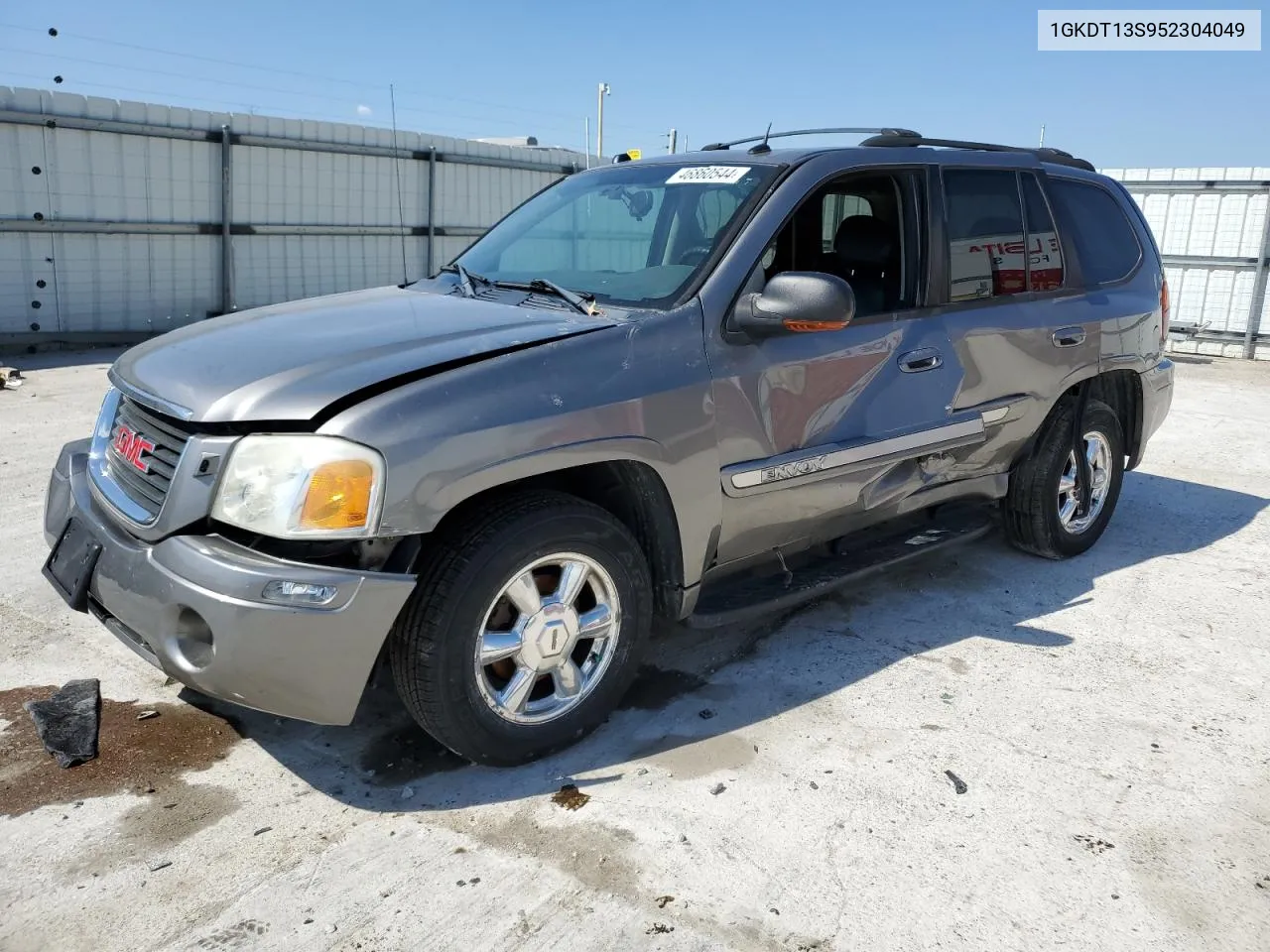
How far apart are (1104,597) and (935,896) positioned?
8.45 ft

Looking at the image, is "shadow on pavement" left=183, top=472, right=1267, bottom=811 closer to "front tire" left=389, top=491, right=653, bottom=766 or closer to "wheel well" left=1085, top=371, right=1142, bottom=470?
"front tire" left=389, top=491, right=653, bottom=766

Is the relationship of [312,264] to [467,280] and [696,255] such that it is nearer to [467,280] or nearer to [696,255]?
[467,280]

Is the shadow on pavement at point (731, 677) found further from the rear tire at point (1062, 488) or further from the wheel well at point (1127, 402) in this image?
the wheel well at point (1127, 402)

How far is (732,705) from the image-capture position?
353 cm

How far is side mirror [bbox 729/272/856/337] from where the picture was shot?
3.20m

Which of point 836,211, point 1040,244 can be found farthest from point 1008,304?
point 836,211

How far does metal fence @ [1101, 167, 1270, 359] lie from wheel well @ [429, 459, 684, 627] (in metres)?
12.4

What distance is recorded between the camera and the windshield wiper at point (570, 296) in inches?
131

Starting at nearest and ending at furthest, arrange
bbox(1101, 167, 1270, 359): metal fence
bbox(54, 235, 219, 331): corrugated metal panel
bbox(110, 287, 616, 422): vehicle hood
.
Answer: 1. bbox(110, 287, 616, 422): vehicle hood
2. bbox(54, 235, 219, 331): corrugated metal panel
3. bbox(1101, 167, 1270, 359): metal fence

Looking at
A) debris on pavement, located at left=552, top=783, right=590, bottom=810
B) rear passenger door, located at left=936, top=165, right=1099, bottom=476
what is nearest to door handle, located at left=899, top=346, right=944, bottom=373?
rear passenger door, located at left=936, top=165, right=1099, bottom=476

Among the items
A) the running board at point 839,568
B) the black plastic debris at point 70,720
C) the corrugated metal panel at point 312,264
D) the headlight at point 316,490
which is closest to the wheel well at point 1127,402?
the running board at point 839,568

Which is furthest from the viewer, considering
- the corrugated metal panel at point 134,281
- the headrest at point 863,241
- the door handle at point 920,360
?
the corrugated metal panel at point 134,281

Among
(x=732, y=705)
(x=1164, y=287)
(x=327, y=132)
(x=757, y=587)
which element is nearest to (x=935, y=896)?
(x=732, y=705)

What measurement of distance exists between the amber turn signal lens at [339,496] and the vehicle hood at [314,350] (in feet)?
0.57
